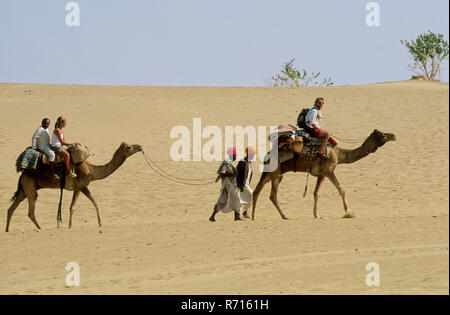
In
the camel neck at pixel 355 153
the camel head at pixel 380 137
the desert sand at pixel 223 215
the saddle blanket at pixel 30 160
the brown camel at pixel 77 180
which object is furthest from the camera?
the camel neck at pixel 355 153

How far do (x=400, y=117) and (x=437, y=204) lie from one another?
12.2 meters

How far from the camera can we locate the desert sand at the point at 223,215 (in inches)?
390

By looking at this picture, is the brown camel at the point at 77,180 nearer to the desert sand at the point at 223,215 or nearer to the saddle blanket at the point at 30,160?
the saddle blanket at the point at 30,160

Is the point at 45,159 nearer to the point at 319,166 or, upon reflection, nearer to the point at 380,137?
the point at 319,166

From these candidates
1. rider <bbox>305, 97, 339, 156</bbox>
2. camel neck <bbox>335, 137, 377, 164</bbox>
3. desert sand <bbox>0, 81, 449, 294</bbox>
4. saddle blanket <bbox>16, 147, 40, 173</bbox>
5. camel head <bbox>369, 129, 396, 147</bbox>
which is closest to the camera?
desert sand <bbox>0, 81, 449, 294</bbox>

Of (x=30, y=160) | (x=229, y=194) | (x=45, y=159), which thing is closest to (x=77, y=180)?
(x=45, y=159)

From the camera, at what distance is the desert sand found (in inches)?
390

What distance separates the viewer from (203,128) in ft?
94.6

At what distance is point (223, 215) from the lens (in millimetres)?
18203

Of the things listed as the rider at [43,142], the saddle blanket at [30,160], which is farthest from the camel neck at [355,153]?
the saddle blanket at [30,160]

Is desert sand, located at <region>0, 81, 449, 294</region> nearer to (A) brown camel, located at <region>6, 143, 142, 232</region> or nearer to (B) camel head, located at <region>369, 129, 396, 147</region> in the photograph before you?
(A) brown camel, located at <region>6, 143, 142, 232</region>

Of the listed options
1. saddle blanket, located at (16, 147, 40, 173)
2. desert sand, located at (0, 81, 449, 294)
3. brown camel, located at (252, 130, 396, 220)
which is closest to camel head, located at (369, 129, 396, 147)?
brown camel, located at (252, 130, 396, 220)
